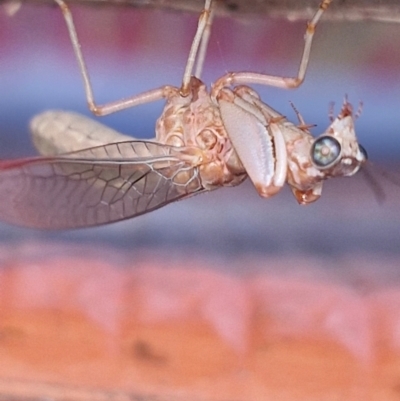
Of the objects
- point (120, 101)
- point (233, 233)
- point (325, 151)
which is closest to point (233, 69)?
point (233, 233)

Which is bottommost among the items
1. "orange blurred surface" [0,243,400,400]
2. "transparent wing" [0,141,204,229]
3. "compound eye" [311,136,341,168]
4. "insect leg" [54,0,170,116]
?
"orange blurred surface" [0,243,400,400]

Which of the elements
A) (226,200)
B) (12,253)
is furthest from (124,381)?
(226,200)

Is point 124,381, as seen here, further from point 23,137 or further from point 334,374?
point 23,137

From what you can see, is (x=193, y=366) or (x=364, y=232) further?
(x=364, y=232)

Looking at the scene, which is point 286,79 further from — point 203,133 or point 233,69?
point 233,69

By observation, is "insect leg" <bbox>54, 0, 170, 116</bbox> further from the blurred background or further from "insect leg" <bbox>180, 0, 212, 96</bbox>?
the blurred background

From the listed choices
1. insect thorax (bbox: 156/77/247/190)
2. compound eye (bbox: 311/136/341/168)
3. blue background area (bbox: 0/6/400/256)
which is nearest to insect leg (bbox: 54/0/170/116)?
insect thorax (bbox: 156/77/247/190)
